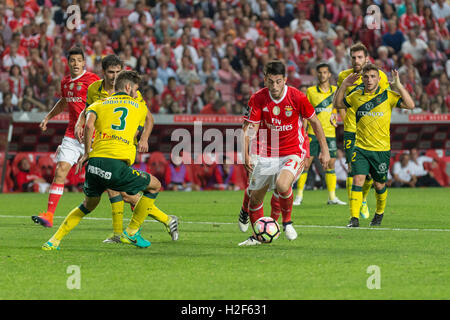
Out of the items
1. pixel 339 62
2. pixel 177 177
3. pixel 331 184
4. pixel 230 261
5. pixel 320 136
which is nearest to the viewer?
pixel 230 261

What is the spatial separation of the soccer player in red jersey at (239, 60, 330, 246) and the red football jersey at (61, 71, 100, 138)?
318 cm

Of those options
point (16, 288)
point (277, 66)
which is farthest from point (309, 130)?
point (16, 288)

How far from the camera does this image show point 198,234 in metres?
11.4

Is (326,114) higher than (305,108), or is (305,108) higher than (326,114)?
(326,114)

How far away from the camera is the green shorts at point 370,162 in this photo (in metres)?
12.4

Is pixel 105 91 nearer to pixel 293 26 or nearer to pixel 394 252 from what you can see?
pixel 394 252

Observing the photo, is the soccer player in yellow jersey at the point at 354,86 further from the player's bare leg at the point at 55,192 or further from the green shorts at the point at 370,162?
the player's bare leg at the point at 55,192

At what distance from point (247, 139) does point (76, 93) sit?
138 inches

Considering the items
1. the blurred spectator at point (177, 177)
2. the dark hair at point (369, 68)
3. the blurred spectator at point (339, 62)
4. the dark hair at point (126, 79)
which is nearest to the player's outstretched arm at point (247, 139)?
the dark hair at point (126, 79)

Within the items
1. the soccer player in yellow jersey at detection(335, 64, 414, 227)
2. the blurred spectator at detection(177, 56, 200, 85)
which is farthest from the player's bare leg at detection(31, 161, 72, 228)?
the blurred spectator at detection(177, 56, 200, 85)

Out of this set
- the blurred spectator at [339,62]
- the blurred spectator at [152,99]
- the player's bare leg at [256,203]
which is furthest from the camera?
the blurred spectator at [339,62]

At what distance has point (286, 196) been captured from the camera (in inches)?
405

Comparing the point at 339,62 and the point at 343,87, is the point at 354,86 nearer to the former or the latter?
the point at 343,87

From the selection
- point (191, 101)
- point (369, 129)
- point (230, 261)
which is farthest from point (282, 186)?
point (191, 101)
